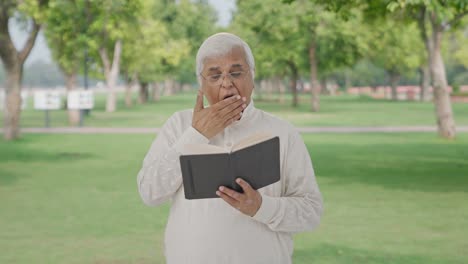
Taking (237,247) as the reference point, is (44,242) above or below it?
below

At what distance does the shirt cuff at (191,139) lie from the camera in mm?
3262

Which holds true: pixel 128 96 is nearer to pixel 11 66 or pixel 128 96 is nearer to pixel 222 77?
pixel 11 66

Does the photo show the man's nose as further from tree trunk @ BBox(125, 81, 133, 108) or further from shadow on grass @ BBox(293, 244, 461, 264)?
tree trunk @ BBox(125, 81, 133, 108)

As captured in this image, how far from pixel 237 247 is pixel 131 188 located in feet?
35.4

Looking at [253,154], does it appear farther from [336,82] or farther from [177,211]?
[336,82]

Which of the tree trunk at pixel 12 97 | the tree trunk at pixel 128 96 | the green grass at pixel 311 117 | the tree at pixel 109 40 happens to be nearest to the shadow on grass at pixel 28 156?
the tree trunk at pixel 12 97

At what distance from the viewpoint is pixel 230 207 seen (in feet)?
11.0

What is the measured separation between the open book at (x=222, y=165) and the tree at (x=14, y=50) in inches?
850

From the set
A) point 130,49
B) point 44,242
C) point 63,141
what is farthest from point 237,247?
point 130,49

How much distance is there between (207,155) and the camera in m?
3.17

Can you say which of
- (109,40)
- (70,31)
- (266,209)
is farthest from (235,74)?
(109,40)

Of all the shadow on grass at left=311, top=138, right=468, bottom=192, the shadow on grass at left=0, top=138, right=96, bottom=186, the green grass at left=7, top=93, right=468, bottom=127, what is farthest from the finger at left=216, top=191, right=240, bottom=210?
the green grass at left=7, top=93, right=468, bottom=127

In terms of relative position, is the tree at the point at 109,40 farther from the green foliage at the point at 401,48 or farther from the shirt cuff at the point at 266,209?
the shirt cuff at the point at 266,209

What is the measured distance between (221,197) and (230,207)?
14 centimetres
